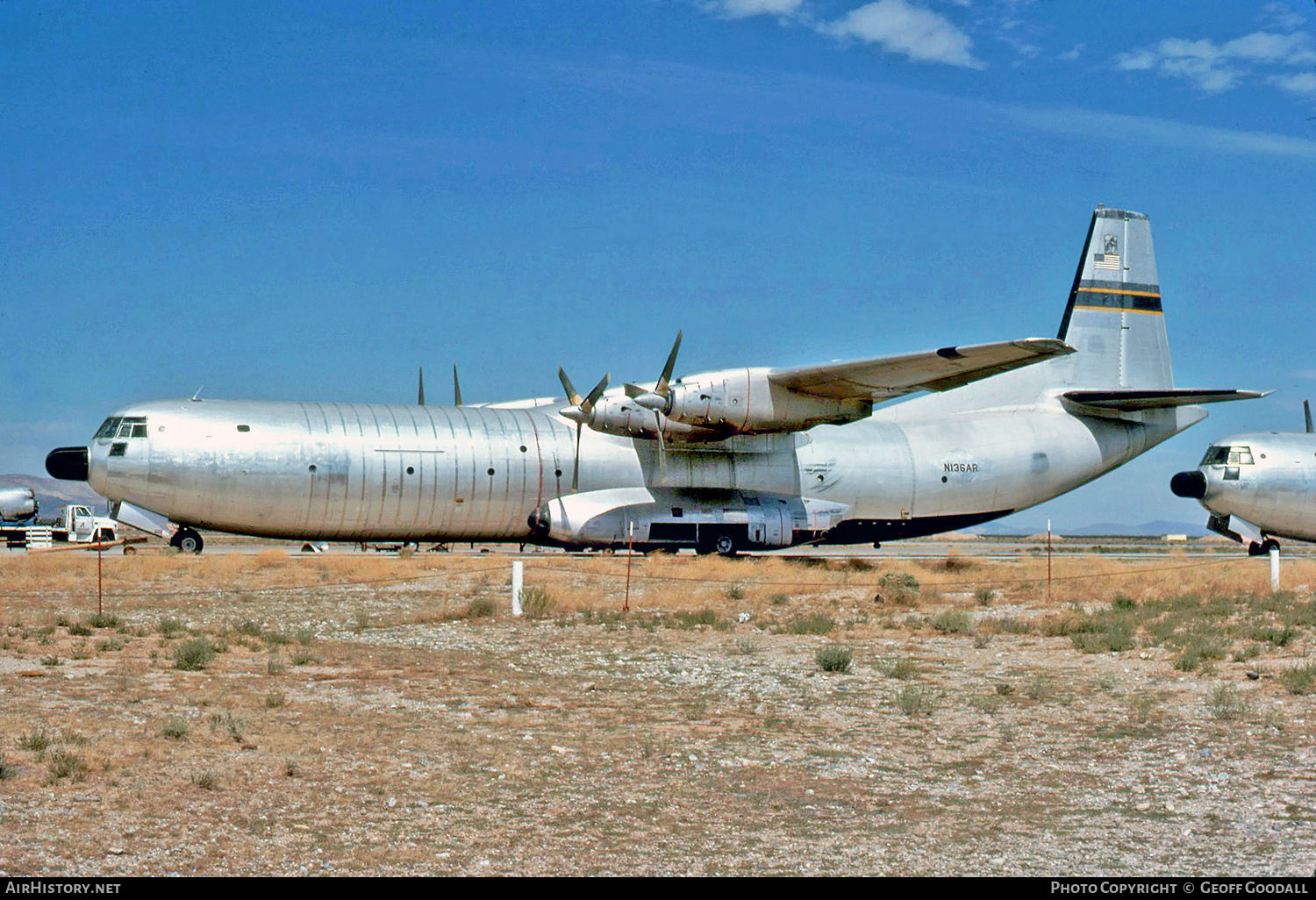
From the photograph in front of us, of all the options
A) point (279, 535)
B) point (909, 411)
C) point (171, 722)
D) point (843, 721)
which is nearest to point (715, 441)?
point (909, 411)

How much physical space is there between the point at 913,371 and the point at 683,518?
6310 millimetres

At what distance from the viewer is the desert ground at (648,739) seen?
6484mm

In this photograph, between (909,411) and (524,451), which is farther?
(909,411)

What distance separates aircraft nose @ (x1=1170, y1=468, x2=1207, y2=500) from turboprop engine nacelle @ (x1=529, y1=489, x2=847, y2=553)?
11481 millimetres

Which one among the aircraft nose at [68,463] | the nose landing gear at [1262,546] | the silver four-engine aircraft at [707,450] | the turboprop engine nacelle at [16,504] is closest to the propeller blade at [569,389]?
the silver four-engine aircraft at [707,450]

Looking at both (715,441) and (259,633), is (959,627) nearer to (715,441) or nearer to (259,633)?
(259,633)

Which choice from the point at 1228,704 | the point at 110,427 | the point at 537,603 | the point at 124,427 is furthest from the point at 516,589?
the point at 110,427

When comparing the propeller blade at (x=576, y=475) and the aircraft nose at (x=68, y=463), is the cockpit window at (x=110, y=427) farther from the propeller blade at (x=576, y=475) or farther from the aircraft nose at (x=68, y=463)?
the propeller blade at (x=576, y=475)

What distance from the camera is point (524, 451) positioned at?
2905 cm

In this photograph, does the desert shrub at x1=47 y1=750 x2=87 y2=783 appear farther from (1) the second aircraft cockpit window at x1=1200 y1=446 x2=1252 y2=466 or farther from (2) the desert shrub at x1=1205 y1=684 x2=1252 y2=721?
(1) the second aircraft cockpit window at x1=1200 y1=446 x2=1252 y2=466

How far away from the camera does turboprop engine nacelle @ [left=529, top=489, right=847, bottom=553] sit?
28.8 meters

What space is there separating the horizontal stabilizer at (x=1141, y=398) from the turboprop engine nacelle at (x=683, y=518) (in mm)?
7911

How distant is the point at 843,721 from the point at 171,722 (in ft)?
17.7

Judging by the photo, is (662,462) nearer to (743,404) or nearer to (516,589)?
(743,404)
